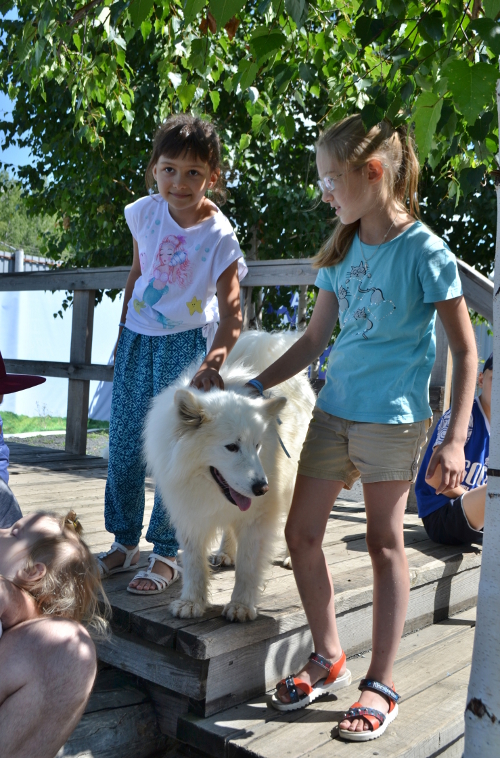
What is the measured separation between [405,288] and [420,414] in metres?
0.38

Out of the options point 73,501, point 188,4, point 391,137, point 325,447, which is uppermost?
point 188,4

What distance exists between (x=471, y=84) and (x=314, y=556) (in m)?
1.43

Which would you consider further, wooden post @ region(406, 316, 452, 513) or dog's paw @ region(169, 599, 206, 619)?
wooden post @ region(406, 316, 452, 513)

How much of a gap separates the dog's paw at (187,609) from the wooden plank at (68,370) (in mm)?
2686

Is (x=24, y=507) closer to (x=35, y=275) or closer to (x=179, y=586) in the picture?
(x=179, y=586)

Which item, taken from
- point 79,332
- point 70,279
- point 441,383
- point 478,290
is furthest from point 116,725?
point 70,279

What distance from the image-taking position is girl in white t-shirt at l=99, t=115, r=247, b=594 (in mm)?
2506

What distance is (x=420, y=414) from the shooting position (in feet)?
6.72

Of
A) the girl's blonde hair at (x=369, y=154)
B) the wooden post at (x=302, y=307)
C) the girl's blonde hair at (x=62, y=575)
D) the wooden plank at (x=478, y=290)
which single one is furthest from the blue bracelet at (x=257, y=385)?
the wooden post at (x=302, y=307)

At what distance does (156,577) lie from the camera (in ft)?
8.21

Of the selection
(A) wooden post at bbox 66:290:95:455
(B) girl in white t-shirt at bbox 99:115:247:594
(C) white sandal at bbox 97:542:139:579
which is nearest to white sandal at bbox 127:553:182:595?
(B) girl in white t-shirt at bbox 99:115:247:594

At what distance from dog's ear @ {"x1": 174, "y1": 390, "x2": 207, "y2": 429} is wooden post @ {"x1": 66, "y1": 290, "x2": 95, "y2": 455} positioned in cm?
303

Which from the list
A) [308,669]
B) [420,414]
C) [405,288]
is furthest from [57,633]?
[405,288]

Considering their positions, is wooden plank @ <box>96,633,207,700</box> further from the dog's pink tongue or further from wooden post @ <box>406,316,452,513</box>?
wooden post @ <box>406,316,452,513</box>
